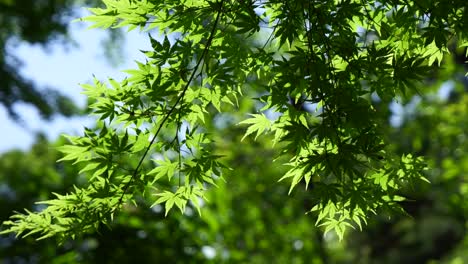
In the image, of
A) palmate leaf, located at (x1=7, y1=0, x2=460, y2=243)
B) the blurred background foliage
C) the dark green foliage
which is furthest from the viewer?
the dark green foliage

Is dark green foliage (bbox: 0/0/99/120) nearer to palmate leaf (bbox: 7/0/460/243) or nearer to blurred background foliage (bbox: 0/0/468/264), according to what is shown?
blurred background foliage (bbox: 0/0/468/264)

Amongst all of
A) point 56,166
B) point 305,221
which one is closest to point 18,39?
point 56,166


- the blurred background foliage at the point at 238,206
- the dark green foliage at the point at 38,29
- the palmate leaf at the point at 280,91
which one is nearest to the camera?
the palmate leaf at the point at 280,91

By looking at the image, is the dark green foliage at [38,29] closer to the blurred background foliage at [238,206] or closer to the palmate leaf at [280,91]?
the blurred background foliage at [238,206]

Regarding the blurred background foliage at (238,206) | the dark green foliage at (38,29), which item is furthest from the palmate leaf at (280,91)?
the dark green foliage at (38,29)

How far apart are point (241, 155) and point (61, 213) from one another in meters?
5.16

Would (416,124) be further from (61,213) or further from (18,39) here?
(61,213)

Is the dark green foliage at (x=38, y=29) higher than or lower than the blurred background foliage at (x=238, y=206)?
higher

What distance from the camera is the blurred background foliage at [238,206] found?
3.40m

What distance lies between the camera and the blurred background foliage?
3.40 metres

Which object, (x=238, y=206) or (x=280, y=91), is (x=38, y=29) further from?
(x=280, y=91)

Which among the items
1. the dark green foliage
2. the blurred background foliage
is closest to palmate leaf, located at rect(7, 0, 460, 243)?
the blurred background foliage

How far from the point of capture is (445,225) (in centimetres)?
901

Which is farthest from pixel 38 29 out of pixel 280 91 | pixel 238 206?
pixel 280 91
